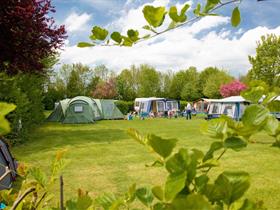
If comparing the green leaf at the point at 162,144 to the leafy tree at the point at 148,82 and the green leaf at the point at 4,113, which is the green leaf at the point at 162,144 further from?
the leafy tree at the point at 148,82

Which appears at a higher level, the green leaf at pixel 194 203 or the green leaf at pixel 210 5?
the green leaf at pixel 210 5

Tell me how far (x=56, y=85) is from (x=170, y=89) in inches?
640

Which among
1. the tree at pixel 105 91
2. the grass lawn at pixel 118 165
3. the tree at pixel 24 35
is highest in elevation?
the tree at pixel 24 35

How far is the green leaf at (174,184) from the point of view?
42cm

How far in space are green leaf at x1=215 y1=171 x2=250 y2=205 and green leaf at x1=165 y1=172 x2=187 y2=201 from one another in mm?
71

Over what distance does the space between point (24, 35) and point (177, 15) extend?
29.7ft

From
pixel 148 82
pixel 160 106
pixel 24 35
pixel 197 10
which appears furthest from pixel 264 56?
pixel 197 10

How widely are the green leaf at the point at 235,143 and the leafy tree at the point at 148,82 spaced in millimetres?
47260

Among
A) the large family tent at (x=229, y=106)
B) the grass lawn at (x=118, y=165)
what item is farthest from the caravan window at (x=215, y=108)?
the grass lawn at (x=118, y=165)

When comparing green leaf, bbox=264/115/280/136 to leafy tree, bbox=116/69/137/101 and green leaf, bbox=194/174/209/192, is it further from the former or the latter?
leafy tree, bbox=116/69/137/101

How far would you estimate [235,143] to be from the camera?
473 millimetres

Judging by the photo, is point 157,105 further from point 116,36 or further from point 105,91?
point 116,36

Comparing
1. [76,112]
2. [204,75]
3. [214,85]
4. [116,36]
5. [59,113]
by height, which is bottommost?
[59,113]

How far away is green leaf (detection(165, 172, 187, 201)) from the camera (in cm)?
42
